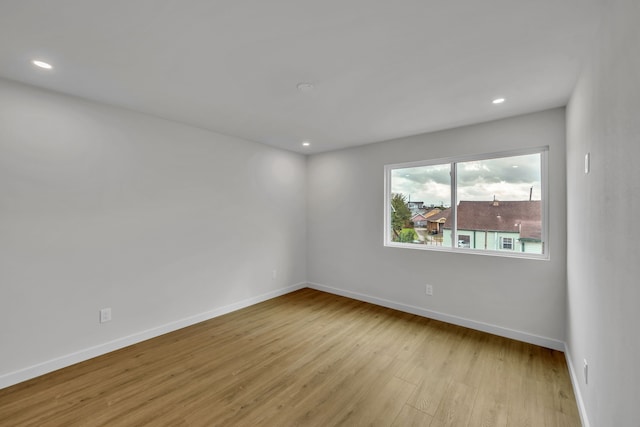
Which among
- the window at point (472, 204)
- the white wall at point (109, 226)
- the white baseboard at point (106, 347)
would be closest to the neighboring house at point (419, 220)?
the window at point (472, 204)

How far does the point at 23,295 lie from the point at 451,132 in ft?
15.1

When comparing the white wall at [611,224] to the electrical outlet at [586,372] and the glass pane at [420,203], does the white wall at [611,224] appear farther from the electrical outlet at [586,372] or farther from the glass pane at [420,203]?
the glass pane at [420,203]

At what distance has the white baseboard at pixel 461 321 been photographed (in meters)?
2.83

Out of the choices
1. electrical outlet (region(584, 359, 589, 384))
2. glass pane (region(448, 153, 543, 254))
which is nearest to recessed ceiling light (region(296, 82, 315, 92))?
glass pane (region(448, 153, 543, 254))

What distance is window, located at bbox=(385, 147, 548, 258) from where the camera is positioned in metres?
2.99

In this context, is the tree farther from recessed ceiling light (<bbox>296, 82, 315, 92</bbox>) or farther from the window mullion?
recessed ceiling light (<bbox>296, 82, 315, 92</bbox>)

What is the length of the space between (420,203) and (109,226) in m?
3.72

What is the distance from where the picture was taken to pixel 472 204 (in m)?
3.38

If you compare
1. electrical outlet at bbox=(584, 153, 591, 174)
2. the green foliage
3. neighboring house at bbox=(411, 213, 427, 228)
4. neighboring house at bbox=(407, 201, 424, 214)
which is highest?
electrical outlet at bbox=(584, 153, 591, 174)

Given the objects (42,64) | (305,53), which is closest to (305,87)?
(305,53)

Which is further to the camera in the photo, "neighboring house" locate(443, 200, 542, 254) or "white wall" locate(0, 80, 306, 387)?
"neighboring house" locate(443, 200, 542, 254)

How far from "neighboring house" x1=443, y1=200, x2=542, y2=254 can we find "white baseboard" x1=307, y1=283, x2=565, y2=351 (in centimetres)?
90

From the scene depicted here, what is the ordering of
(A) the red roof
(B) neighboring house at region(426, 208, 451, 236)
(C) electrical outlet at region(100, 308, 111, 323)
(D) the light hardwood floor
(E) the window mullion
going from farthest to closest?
(B) neighboring house at region(426, 208, 451, 236), (E) the window mullion, (A) the red roof, (C) electrical outlet at region(100, 308, 111, 323), (D) the light hardwood floor

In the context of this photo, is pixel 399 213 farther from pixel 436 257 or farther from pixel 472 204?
pixel 472 204
